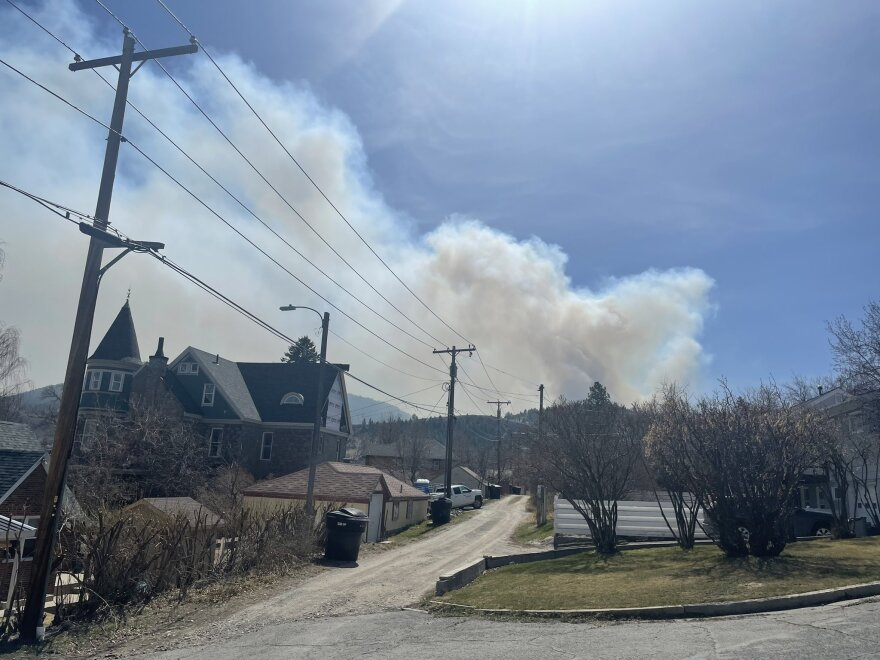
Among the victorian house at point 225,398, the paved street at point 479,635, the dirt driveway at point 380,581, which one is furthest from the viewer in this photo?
the victorian house at point 225,398

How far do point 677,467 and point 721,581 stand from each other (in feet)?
15.9

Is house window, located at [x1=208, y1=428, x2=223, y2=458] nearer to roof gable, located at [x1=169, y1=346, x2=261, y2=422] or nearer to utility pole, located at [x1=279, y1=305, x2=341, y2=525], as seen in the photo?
roof gable, located at [x1=169, y1=346, x2=261, y2=422]

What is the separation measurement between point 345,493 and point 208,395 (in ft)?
59.9

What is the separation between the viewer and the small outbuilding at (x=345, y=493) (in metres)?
28.1

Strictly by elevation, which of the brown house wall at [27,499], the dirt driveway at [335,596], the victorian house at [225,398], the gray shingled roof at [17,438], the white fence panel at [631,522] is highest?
the victorian house at [225,398]

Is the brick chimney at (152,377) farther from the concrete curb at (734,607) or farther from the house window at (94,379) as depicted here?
the concrete curb at (734,607)

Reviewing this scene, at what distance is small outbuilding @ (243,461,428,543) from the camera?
28078 mm

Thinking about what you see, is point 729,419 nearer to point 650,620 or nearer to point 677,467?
point 677,467

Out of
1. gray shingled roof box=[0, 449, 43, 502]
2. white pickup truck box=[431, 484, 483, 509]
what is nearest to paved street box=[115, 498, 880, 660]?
gray shingled roof box=[0, 449, 43, 502]

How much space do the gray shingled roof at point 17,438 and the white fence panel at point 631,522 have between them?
684 inches

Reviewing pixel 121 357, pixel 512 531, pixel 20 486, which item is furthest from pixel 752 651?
pixel 121 357

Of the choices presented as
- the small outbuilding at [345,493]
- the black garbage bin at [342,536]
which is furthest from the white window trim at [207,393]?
the black garbage bin at [342,536]

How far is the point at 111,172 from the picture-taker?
456 inches

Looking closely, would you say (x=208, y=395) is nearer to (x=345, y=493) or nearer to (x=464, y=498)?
(x=345, y=493)
